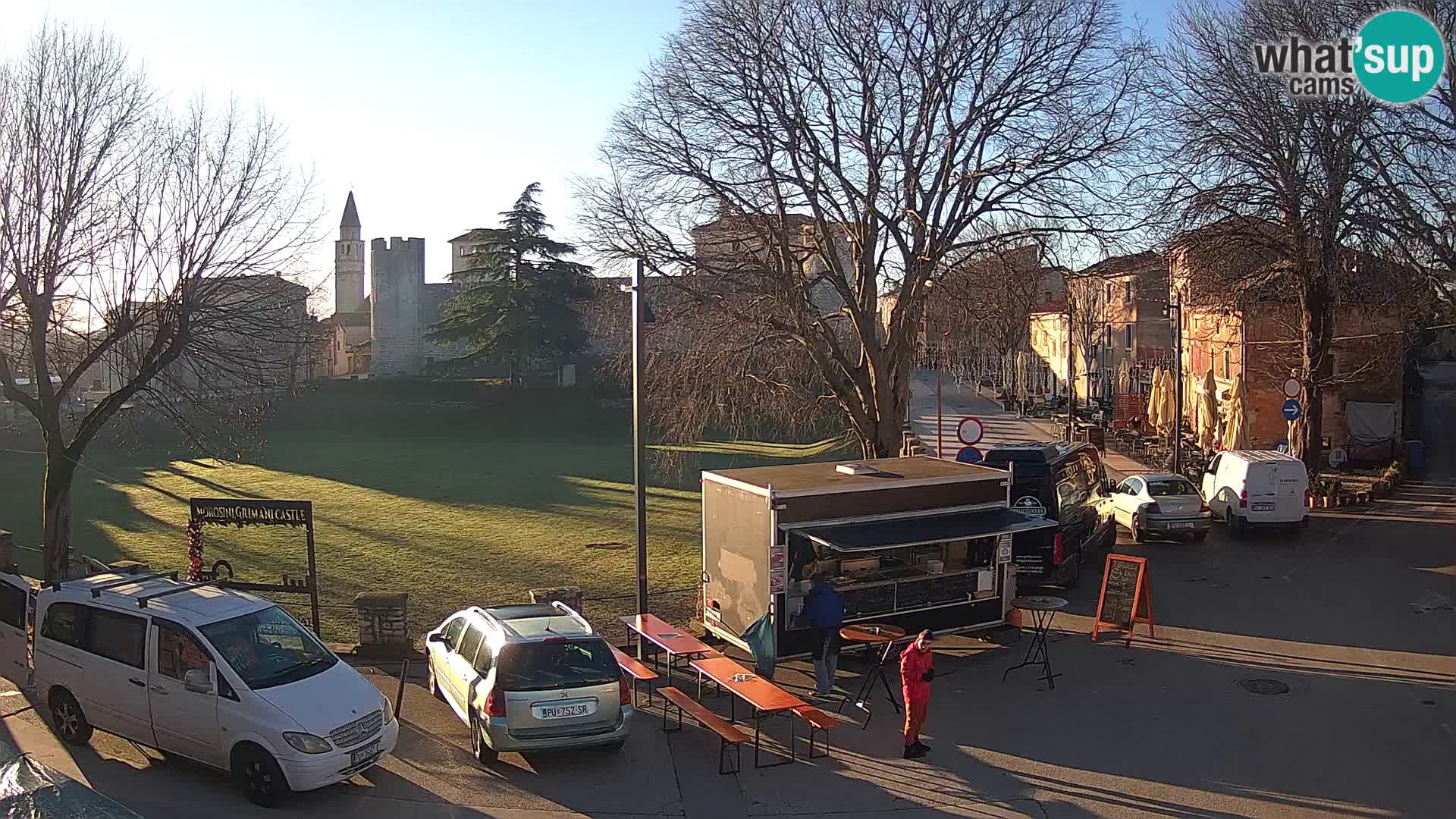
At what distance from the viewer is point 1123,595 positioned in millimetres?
15508

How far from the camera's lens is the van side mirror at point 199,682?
9867mm

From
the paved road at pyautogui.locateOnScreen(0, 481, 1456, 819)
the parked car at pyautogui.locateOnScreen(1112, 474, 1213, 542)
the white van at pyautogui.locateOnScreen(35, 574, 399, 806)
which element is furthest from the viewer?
the parked car at pyautogui.locateOnScreen(1112, 474, 1213, 542)

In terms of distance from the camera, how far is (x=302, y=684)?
33.1ft

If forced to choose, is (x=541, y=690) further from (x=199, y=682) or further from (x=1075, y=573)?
(x=1075, y=573)

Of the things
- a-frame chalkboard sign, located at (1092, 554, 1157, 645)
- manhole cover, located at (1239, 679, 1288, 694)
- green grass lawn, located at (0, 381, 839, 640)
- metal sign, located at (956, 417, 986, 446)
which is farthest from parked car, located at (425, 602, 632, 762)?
metal sign, located at (956, 417, 986, 446)

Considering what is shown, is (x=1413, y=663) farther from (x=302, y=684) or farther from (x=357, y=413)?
(x=357, y=413)

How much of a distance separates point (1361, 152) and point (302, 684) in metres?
25.6

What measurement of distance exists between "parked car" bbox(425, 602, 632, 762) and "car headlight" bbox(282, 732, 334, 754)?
1.48 m

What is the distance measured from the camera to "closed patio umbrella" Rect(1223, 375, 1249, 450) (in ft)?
104

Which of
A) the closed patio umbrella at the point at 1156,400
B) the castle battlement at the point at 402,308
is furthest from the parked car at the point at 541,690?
the castle battlement at the point at 402,308

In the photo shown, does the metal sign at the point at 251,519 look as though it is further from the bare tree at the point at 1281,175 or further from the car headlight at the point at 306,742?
the bare tree at the point at 1281,175

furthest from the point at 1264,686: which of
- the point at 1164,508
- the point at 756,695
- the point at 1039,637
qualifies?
the point at 1164,508

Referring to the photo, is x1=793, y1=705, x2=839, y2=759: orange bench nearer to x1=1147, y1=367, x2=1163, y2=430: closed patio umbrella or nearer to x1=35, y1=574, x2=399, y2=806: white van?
x1=35, y1=574, x2=399, y2=806: white van

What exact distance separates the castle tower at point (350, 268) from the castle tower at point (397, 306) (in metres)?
23.4
